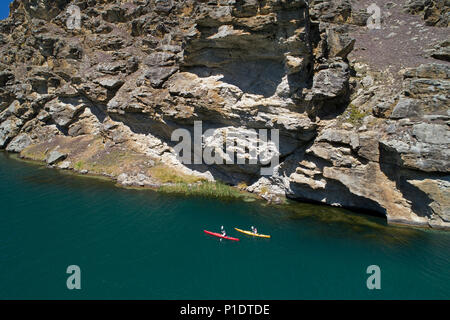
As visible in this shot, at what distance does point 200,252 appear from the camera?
22828mm

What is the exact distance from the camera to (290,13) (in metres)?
29.2

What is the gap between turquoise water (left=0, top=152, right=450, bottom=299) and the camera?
1866cm

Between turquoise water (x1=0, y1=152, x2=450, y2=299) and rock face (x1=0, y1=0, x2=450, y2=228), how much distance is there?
5000 mm

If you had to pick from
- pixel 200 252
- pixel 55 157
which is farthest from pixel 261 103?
pixel 55 157

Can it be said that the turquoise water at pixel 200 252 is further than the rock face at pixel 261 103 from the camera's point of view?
No

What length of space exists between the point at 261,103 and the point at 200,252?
1969 cm

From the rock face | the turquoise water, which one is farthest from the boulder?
the turquoise water

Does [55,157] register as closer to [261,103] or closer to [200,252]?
[200,252]

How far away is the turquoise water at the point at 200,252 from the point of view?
18656 mm

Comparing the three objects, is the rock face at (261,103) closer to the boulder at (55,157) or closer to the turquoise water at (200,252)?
the boulder at (55,157)

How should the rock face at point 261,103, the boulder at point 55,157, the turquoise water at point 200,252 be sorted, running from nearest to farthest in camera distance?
the turquoise water at point 200,252 → the rock face at point 261,103 → the boulder at point 55,157

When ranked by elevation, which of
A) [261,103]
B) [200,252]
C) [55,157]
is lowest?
[200,252]

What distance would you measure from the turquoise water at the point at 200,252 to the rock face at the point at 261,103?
5.00 metres

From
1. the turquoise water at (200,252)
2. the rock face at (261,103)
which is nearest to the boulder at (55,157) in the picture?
the rock face at (261,103)
